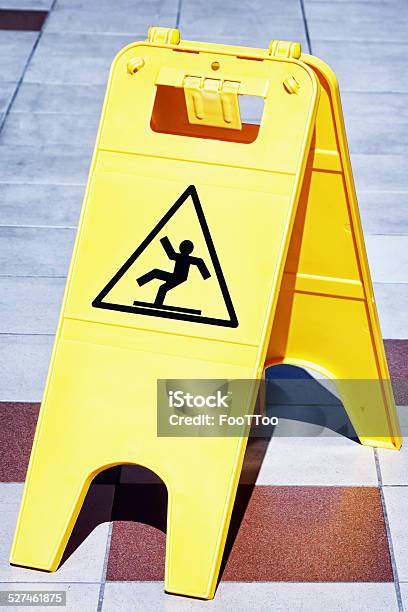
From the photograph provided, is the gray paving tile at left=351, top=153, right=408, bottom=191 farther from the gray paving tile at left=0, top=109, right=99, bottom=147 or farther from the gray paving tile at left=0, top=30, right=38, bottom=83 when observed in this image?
the gray paving tile at left=0, top=30, right=38, bottom=83

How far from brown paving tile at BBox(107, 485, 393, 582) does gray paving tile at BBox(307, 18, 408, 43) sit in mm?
6322

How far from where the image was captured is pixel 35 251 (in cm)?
664

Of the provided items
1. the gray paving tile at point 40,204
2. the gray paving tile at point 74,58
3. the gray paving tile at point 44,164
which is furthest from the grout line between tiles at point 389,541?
the gray paving tile at point 74,58

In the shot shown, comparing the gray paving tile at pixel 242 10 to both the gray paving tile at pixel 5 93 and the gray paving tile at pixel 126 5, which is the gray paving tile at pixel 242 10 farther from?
the gray paving tile at pixel 5 93

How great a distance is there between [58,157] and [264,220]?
4.25 metres

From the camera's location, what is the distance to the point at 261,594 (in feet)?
13.5

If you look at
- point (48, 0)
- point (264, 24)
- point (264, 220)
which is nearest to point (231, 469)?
point (264, 220)

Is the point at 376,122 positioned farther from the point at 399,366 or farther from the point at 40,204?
the point at 399,366

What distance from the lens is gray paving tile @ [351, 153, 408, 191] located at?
751 cm

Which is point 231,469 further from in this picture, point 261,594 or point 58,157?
point 58,157

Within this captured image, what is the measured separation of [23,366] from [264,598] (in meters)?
2.07

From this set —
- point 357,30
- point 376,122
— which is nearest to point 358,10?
point 357,30

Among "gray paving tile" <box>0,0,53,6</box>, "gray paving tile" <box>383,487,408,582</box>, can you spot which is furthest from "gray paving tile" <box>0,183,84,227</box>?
"gray paving tile" <box>0,0,53,6</box>

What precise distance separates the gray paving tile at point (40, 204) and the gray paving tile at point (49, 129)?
0.73 metres
